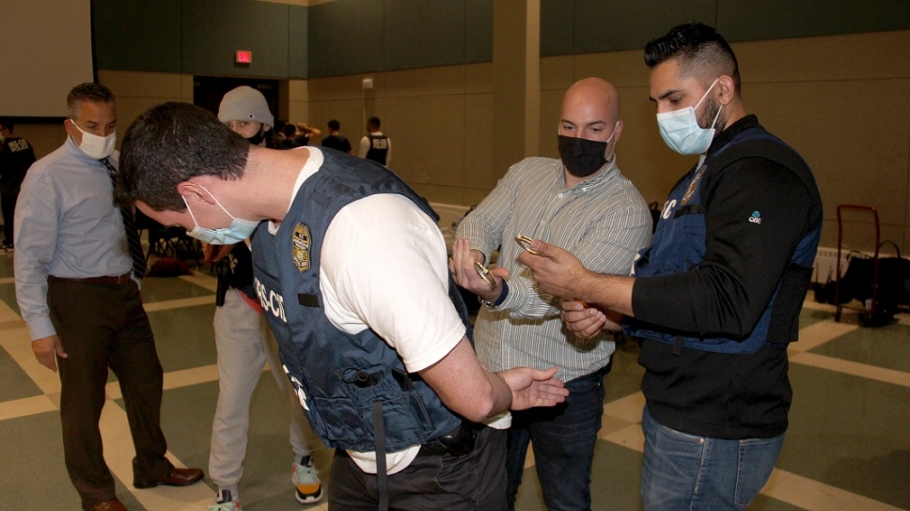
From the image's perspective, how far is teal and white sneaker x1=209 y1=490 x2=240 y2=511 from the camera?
309 cm

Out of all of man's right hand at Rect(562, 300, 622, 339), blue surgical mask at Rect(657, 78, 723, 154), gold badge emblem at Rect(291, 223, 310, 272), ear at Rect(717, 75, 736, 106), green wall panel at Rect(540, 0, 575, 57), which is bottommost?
man's right hand at Rect(562, 300, 622, 339)

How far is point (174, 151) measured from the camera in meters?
1.40

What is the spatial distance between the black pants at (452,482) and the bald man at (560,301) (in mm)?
625

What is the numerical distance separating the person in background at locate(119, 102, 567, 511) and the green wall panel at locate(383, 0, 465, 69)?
11.0 metres

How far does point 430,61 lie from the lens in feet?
41.2

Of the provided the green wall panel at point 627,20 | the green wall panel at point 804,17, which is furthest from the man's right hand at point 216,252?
the green wall panel at point 804,17

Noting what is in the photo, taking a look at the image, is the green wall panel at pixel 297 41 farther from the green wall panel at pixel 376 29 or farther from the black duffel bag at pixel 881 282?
the black duffel bag at pixel 881 282

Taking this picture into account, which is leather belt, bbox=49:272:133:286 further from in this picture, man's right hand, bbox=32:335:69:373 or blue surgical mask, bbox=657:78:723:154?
blue surgical mask, bbox=657:78:723:154

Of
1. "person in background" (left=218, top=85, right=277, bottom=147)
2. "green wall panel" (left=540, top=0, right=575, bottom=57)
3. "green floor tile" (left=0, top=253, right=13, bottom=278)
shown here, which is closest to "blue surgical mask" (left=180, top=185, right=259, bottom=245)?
"person in background" (left=218, top=85, right=277, bottom=147)

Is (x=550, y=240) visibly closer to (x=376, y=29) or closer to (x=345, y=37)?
(x=376, y=29)

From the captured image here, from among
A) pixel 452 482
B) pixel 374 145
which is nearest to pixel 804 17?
pixel 374 145

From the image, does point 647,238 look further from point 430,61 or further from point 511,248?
point 430,61

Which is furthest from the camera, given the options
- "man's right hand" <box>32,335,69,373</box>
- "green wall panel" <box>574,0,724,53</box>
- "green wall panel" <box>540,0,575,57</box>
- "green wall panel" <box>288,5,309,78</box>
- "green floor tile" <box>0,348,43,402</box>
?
"green wall panel" <box>288,5,309,78</box>

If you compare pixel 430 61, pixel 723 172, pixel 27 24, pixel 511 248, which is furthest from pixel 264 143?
pixel 27 24
